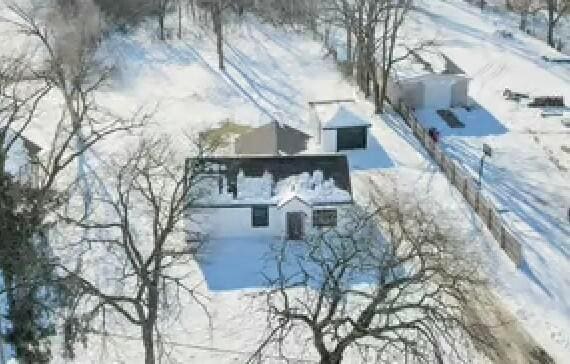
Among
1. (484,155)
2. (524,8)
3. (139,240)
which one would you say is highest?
(524,8)

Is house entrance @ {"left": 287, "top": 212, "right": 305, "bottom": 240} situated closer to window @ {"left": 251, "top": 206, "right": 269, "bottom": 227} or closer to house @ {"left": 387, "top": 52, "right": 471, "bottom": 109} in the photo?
window @ {"left": 251, "top": 206, "right": 269, "bottom": 227}

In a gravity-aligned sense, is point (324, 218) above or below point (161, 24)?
below

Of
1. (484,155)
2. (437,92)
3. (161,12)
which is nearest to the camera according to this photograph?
(484,155)

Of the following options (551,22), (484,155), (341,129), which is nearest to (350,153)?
(341,129)

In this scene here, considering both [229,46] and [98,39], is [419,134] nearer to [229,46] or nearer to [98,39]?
[229,46]

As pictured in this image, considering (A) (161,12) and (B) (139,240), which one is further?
(A) (161,12)

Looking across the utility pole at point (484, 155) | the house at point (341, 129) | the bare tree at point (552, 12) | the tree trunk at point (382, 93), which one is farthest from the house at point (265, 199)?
the bare tree at point (552, 12)

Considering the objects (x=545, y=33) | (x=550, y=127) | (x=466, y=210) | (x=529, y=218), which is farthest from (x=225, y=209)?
(x=545, y=33)

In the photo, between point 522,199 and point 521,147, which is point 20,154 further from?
point 521,147
